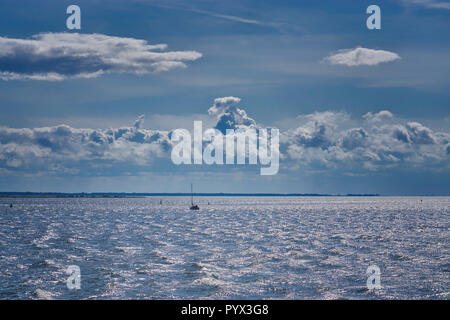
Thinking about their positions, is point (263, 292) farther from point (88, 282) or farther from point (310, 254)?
point (310, 254)

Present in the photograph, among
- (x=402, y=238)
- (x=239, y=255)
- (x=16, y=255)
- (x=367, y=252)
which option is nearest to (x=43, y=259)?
(x=16, y=255)

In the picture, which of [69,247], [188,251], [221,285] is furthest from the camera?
[69,247]

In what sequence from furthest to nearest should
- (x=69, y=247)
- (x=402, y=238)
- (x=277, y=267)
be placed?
(x=402, y=238) → (x=69, y=247) → (x=277, y=267)

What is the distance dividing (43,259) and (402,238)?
47803 millimetres

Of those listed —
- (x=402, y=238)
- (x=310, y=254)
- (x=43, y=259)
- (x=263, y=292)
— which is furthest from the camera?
(x=402, y=238)

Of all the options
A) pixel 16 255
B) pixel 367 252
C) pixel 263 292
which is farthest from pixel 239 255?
pixel 16 255
